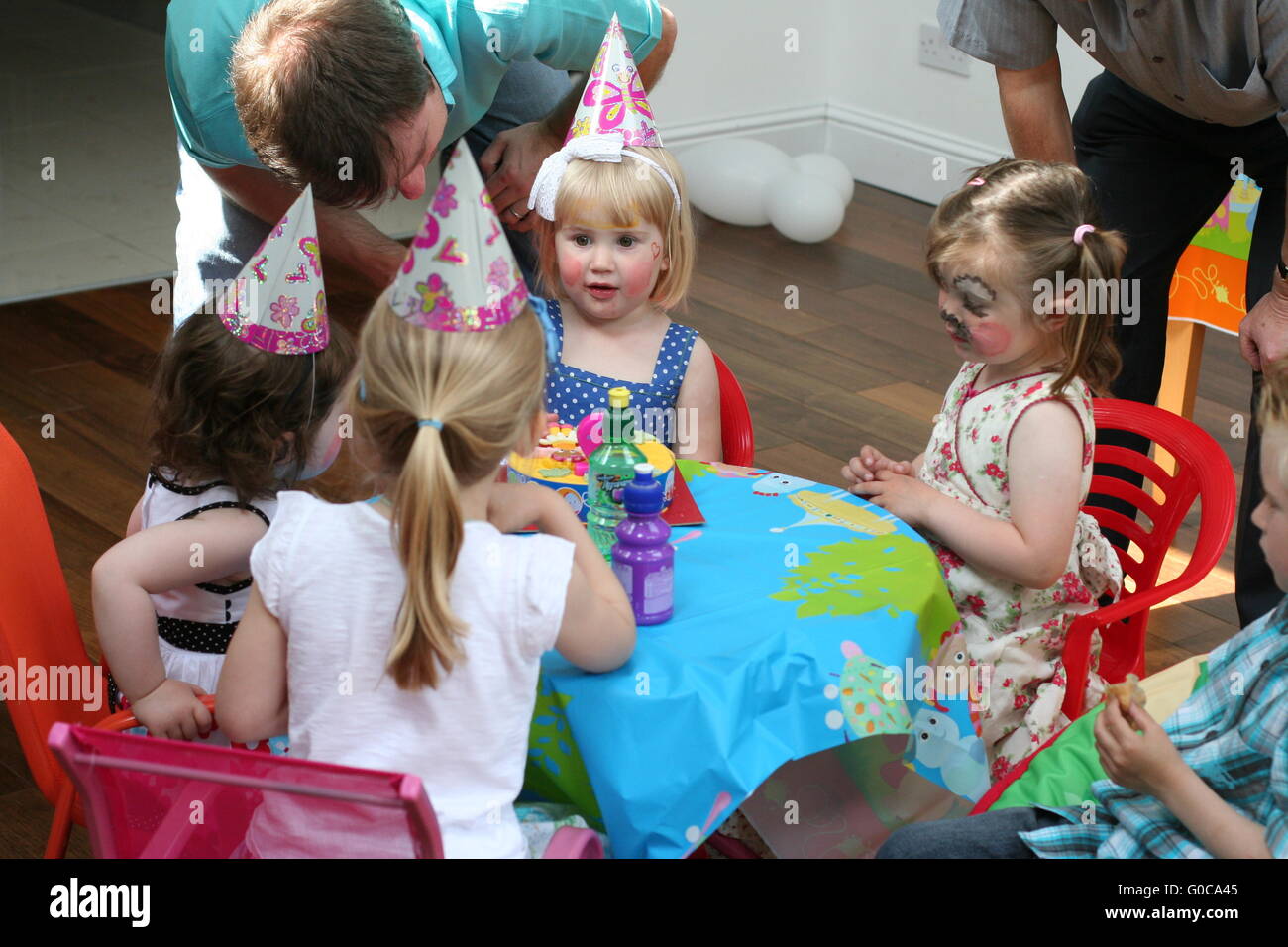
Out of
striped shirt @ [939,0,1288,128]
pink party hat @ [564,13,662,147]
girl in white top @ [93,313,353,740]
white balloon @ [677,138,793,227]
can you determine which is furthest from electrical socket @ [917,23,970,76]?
girl in white top @ [93,313,353,740]

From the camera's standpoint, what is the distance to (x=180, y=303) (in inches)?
97.0

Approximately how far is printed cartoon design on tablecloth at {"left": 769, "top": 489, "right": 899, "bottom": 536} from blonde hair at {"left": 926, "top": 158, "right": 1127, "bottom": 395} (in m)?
0.30

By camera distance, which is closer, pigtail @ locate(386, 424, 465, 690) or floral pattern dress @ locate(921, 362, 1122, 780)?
pigtail @ locate(386, 424, 465, 690)

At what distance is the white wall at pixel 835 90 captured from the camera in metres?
5.38

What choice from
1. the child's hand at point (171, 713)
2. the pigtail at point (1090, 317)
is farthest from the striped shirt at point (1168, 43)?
the child's hand at point (171, 713)

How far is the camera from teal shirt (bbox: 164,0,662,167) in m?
2.27

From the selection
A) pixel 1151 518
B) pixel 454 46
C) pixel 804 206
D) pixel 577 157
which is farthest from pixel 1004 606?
pixel 804 206

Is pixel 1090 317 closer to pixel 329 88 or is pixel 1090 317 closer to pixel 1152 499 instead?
pixel 1152 499

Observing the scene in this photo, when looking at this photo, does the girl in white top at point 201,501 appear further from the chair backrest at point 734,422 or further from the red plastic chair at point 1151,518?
the red plastic chair at point 1151,518

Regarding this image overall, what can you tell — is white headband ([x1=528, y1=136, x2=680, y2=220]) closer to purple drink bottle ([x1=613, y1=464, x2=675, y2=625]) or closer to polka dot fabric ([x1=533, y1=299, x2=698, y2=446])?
polka dot fabric ([x1=533, y1=299, x2=698, y2=446])

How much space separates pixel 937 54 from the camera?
5336 millimetres

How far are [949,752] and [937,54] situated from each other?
4.05m

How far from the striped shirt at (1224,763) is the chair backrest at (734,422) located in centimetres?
92

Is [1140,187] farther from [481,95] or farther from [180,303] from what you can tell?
[180,303]
